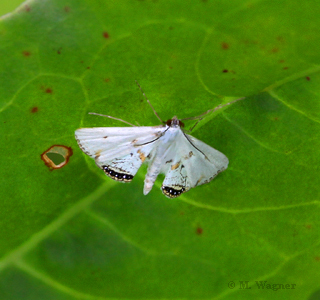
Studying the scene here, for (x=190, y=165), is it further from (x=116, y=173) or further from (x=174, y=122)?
(x=116, y=173)

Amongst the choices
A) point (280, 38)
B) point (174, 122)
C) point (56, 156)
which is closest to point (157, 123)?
point (174, 122)

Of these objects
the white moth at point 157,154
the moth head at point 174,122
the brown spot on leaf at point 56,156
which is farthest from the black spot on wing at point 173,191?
the brown spot on leaf at point 56,156

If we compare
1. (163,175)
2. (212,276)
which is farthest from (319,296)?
(163,175)

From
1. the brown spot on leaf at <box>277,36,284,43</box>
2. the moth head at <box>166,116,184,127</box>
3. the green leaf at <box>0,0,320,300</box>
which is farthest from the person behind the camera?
the brown spot on leaf at <box>277,36,284,43</box>

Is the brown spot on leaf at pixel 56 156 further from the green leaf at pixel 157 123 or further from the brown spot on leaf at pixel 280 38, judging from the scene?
the brown spot on leaf at pixel 280 38

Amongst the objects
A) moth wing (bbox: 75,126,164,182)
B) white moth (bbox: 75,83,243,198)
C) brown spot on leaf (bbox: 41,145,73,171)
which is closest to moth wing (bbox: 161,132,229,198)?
white moth (bbox: 75,83,243,198)

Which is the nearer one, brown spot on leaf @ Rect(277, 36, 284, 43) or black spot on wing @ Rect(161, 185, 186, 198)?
black spot on wing @ Rect(161, 185, 186, 198)

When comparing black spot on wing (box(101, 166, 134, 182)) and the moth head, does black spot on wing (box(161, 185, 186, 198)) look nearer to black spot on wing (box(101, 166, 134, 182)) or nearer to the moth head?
A: black spot on wing (box(101, 166, 134, 182))
